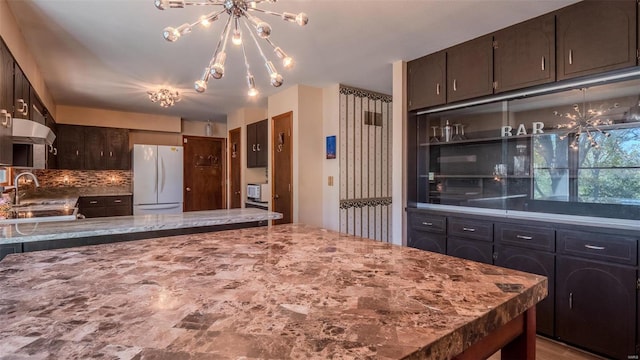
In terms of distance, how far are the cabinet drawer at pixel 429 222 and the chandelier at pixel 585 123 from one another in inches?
44.0

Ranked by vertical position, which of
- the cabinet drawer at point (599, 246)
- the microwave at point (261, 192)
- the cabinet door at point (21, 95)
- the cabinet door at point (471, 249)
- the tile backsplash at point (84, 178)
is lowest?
the cabinet door at point (471, 249)

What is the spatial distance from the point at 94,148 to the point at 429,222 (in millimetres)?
5440

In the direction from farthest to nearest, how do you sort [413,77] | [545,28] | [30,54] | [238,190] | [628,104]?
[238,190] → [413,77] → [30,54] → [545,28] → [628,104]

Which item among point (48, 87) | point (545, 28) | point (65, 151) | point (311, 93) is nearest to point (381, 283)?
point (545, 28)

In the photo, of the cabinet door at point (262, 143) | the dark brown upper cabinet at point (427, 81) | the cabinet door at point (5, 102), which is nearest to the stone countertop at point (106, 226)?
the cabinet door at point (5, 102)

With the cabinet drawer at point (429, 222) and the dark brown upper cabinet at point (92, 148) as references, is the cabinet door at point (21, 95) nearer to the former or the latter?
the dark brown upper cabinet at point (92, 148)

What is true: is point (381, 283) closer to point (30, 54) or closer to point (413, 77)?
point (413, 77)

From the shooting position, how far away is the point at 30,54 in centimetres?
304

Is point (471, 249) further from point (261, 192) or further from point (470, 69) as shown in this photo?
point (261, 192)

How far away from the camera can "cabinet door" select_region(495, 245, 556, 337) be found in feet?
7.59

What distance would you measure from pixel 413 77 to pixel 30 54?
11.5 ft

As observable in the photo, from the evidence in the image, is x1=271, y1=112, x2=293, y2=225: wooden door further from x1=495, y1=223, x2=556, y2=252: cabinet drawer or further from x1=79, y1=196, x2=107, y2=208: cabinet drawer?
x1=79, y1=196, x2=107, y2=208: cabinet drawer

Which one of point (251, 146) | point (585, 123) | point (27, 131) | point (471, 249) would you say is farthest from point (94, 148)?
point (585, 123)

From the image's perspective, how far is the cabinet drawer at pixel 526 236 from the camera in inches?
91.1
